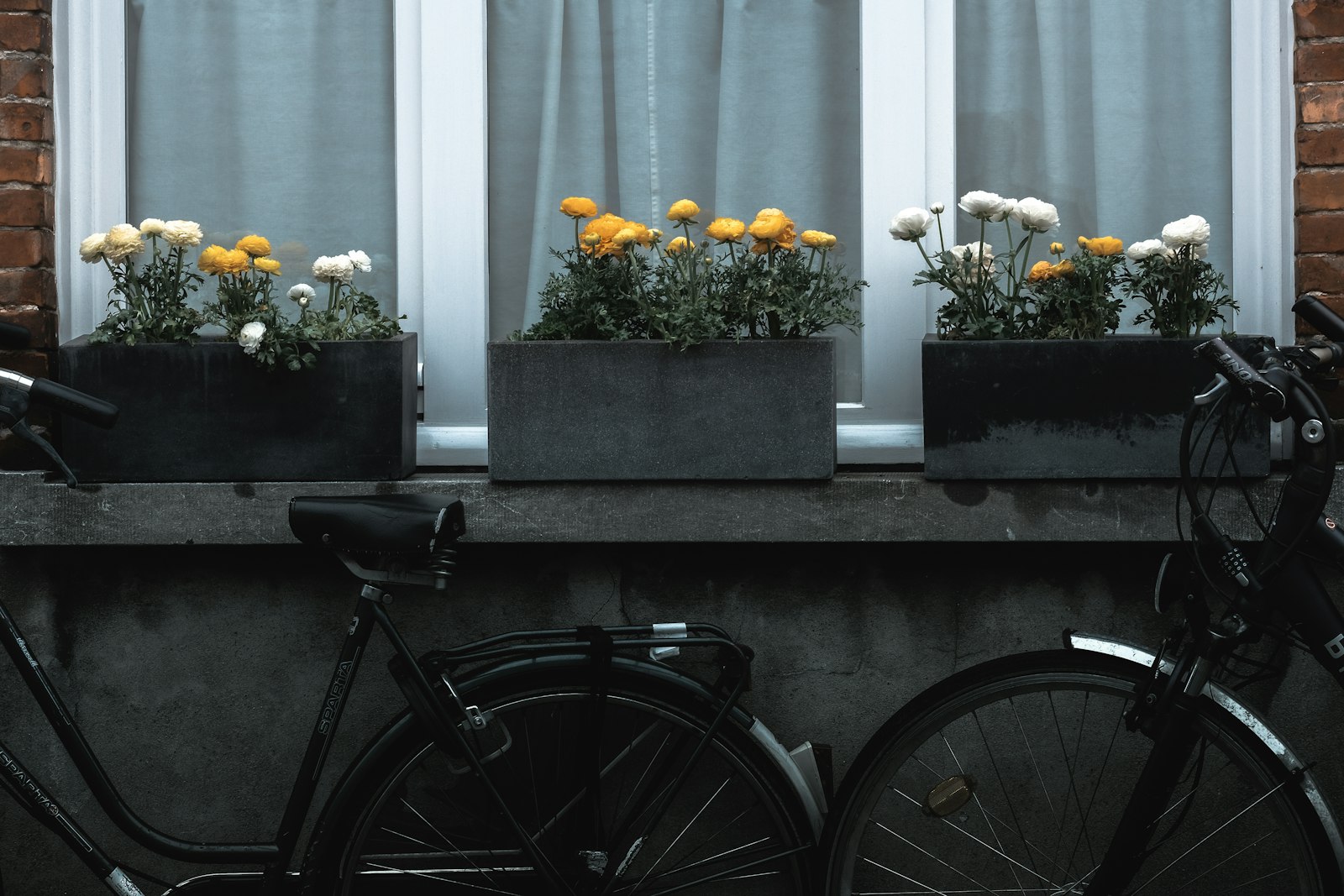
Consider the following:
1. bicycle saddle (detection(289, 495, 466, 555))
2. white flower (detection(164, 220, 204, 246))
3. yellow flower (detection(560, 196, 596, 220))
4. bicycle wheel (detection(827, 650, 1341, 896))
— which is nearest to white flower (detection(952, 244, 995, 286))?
yellow flower (detection(560, 196, 596, 220))

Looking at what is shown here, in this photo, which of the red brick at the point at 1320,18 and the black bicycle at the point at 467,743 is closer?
the black bicycle at the point at 467,743

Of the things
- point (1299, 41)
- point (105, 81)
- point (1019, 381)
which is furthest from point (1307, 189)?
point (105, 81)

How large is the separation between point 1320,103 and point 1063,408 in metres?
0.89

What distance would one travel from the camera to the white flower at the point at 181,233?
8.59 ft

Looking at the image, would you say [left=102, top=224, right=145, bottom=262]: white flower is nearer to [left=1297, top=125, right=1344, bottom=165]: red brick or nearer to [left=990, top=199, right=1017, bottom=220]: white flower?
[left=990, top=199, right=1017, bottom=220]: white flower

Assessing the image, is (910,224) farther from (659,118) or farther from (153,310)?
(153,310)

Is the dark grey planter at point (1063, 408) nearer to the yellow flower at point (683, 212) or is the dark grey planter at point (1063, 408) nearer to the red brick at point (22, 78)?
the yellow flower at point (683, 212)

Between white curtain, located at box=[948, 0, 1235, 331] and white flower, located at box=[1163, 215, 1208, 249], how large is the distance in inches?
14.1

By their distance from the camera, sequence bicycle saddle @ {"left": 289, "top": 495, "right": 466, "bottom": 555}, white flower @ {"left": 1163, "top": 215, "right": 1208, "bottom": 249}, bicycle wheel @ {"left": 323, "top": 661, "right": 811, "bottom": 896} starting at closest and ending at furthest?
bicycle saddle @ {"left": 289, "top": 495, "right": 466, "bottom": 555} < bicycle wheel @ {"left": 323, "top": 661, "right": 811, "bottom": 896} < white flower @ {"left": 1163, "top": 215, "right": 1208, "bottom": 249}

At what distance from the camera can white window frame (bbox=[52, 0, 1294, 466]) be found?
9.18 ft

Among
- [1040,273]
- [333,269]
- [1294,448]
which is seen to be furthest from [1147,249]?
[333,269]

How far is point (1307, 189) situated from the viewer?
269cm

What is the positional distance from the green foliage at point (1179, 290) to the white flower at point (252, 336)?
1.80 meters

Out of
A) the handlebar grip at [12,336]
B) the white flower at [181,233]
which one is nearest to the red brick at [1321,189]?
the white flower at [181,233]
